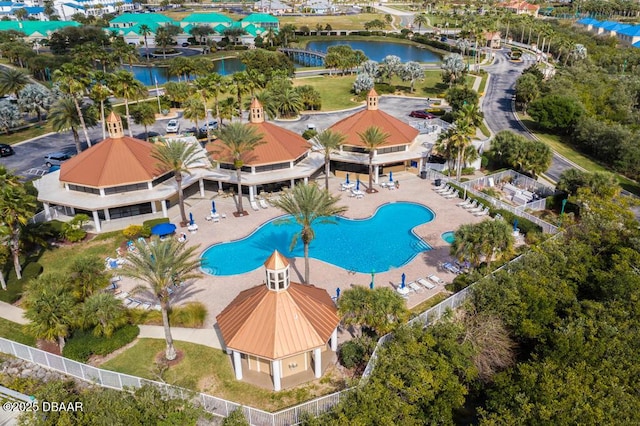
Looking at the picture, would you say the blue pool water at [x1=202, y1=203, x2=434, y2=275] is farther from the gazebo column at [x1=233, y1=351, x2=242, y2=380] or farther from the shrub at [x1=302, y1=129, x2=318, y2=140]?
the shrub at [x1=302, y1=129, x2=318, y2=140]

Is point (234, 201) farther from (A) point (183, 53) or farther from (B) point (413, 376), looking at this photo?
(A) point (183, 53)

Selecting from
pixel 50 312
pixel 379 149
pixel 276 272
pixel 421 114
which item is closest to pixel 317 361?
pixel 276 272

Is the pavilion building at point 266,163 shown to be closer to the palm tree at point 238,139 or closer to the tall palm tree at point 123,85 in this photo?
the palm tree at point 238,139

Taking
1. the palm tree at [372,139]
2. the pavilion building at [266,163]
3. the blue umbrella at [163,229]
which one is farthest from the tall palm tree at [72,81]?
the palm tree at [372,139]

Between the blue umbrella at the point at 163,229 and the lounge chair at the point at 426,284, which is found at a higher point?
the blue umbrella at the point at 163,229

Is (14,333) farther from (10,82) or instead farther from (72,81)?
(10,82)
